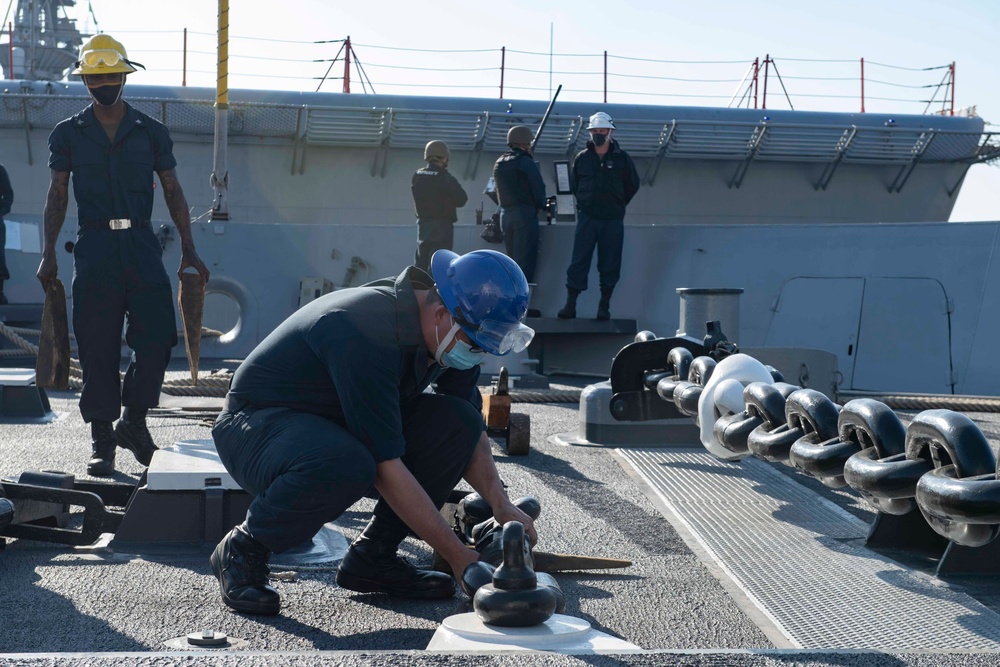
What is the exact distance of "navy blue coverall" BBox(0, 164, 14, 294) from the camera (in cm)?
954

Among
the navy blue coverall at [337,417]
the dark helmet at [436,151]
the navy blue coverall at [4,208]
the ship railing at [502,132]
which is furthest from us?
the ship railing at [502,132]

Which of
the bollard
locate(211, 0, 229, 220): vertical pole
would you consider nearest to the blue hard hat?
the bollard

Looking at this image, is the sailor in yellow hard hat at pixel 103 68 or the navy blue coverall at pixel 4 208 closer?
the sailor in yellow hard hat at pixel 103 68

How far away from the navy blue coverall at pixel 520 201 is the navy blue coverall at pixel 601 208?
37cm

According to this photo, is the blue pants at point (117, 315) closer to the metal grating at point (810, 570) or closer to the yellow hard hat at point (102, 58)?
the yellow hard hat at point (102, 58)

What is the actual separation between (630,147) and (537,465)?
889 centimetres

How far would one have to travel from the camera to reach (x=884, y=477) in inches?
84.0

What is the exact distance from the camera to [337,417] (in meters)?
2.69

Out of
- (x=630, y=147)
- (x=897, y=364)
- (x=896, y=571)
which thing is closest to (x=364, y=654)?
(x=896, y=571)

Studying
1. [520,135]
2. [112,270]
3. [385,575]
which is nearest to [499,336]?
[385,575]

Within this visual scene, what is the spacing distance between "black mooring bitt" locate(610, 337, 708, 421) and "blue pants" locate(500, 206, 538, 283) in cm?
470

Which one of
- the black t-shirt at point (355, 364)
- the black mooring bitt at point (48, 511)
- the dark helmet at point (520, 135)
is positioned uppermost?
the dark helmet at point (520, 135)

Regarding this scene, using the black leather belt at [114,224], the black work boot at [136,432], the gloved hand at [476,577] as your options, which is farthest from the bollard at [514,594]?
the black leather belt at [114,224]

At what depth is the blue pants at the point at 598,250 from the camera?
856 centimetres
